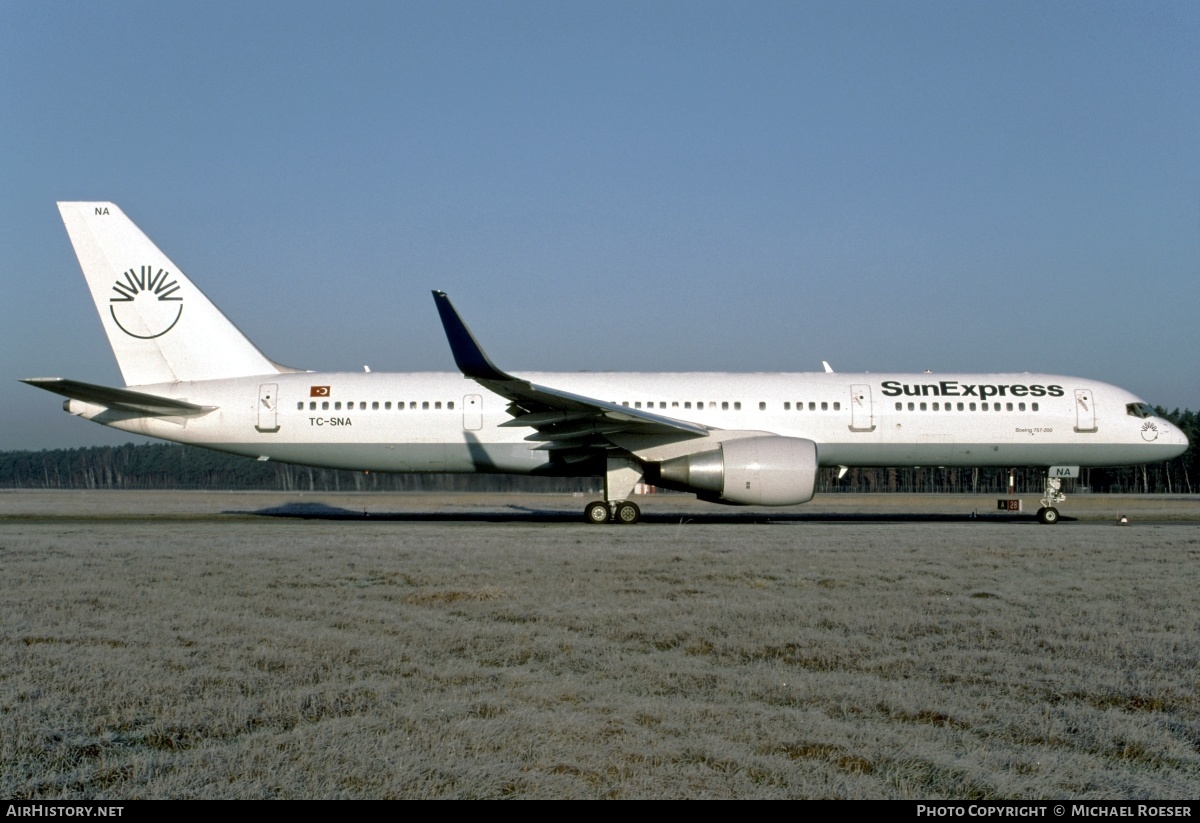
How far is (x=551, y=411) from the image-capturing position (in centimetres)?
1780

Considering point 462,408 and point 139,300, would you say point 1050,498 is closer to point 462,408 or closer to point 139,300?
point 462,408

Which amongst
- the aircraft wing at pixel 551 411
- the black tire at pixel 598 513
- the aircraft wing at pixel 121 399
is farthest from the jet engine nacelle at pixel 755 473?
the aircraft wing at pixel 121 399

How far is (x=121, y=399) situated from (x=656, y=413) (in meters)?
11.3

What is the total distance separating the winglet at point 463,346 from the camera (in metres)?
15.5

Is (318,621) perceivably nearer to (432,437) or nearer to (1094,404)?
(432,437)

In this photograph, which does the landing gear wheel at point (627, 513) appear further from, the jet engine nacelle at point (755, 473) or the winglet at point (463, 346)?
the winglet at point (463, 346)

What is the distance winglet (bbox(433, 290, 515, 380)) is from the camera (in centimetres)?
1553

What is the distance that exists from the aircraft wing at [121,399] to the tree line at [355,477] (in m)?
34.0

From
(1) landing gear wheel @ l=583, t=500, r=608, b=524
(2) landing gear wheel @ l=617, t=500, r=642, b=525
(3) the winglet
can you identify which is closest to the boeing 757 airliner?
(1) landing gear wheel @ l=583, t=500, r=608, b=524

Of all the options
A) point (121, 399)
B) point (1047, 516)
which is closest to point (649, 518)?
point (1047, 516)

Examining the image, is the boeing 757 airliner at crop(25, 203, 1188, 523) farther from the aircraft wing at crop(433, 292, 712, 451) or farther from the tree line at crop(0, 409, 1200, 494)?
the tree line at crop(0, 409, 1200, 494)

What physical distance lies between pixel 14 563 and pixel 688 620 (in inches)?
320
